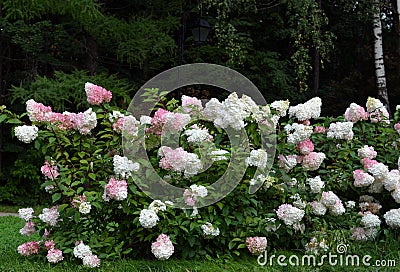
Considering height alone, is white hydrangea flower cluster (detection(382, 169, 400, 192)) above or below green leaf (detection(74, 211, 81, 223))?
above

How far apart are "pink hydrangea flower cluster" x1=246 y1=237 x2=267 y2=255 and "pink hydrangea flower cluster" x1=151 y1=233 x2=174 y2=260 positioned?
0.58m

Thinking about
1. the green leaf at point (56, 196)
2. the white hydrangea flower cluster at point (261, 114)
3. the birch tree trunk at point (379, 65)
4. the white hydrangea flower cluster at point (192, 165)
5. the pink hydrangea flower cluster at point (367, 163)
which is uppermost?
the birch tree trunk at point (379, 65)

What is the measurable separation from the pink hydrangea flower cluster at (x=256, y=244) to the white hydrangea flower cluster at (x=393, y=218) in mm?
993

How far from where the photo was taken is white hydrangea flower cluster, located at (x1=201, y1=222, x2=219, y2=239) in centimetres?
346

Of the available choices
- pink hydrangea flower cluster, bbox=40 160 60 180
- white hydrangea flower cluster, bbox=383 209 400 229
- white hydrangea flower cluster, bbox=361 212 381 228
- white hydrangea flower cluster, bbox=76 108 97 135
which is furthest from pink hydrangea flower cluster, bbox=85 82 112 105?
white hydrangea flower cluster, bbox=383 209 400 229

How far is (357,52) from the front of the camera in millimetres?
11719

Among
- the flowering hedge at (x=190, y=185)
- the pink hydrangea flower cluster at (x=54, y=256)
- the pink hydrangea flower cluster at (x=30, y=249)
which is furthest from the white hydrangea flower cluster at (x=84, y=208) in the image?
the pink hydrangea flower cluster at (x=30, y=249)

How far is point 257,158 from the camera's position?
343cm

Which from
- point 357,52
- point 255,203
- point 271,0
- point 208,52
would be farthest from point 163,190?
point 357,52

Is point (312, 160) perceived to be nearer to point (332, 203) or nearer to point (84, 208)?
point (332, 203)

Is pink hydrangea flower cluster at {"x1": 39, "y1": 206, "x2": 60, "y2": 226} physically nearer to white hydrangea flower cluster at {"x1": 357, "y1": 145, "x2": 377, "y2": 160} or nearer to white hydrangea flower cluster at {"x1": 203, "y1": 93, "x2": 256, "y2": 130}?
white hydrangea flower cluster at {"x1": 203, "y1": 93, "x2": 256, "y2": 130}

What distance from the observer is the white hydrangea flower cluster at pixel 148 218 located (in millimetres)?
3254

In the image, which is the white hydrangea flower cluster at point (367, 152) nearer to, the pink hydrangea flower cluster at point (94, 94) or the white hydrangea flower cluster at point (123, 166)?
the white hydrangea flower cluster at point (123, 166)

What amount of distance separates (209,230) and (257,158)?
58cm
